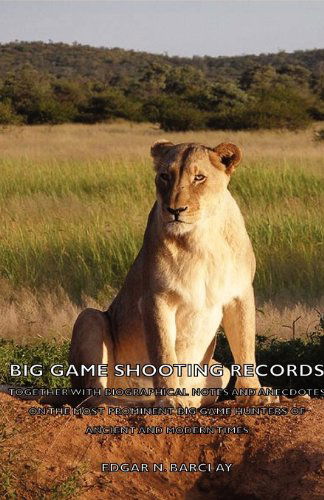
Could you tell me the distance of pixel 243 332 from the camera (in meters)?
4.83

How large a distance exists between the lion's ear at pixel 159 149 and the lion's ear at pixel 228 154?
9.3 inches

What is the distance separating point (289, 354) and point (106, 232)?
5.27 m

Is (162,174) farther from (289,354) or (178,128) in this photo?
(178,128)

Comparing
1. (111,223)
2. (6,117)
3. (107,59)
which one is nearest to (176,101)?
(6,117)

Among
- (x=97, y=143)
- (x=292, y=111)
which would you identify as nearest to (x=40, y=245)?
(x=97, y=143)

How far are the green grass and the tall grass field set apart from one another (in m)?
0.02

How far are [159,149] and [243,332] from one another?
95 centimetres

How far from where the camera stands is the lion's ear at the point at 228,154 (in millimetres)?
4691

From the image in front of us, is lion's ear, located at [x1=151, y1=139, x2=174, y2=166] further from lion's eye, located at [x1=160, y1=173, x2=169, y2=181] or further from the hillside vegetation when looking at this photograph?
the hillside vegetation

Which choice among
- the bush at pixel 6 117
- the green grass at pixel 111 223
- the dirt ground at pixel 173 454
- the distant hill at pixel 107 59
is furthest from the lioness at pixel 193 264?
the distant hill at pixel 107 59

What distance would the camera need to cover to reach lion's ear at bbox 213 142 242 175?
4691mm

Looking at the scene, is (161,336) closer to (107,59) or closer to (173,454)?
(173,454)

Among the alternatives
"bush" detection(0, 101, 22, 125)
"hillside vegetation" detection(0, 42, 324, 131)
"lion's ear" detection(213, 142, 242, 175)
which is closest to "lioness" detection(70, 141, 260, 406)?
"lion's ear" detection(213, 142, 242, 175)

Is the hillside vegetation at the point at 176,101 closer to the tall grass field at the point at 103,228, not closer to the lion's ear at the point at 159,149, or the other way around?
the tall grass field at the point at 103,228
